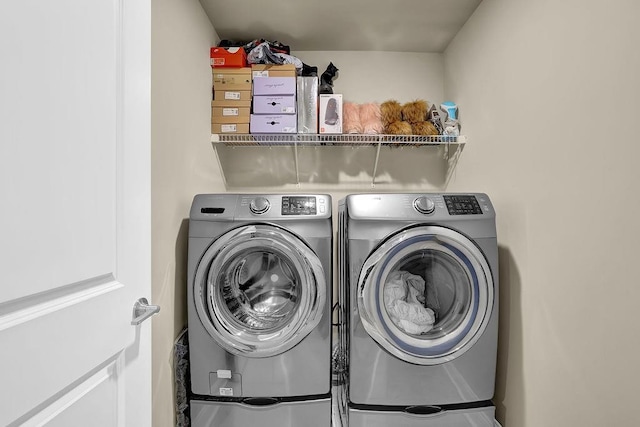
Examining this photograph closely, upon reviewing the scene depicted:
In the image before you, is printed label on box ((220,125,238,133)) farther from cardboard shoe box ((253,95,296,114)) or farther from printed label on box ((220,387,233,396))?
printed label on box ((220,387,233,396))

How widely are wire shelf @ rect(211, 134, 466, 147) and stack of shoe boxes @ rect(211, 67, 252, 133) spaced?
0.07 m

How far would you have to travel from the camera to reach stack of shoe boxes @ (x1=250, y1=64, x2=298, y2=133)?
216cm

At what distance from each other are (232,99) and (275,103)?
279 mm

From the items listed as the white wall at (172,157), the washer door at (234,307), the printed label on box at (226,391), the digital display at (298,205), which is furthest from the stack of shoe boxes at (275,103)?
the printed label on box at (226,391)

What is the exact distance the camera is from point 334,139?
2.34 m

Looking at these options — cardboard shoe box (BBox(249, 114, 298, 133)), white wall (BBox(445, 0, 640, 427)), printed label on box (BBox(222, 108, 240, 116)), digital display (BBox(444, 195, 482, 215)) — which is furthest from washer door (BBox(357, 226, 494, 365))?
printed label on box (BBox(222, 108, 240, 116))

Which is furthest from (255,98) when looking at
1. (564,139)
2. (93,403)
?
(93,403)

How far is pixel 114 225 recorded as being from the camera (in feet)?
2.67

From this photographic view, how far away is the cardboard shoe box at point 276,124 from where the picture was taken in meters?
2.16

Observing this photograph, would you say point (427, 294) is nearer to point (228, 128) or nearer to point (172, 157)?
point (172, 157)

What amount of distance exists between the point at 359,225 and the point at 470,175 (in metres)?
0.97

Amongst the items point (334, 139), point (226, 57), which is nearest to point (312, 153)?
point (334, 139)

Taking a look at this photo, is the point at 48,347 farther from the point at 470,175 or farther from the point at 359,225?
the point at 470,175

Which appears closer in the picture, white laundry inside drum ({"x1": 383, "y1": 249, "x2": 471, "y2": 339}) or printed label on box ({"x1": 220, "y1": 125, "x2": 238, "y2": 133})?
white laundry inside drum ({"x1": 383, "y1": 249, "x2": 471, "y2": 339})
